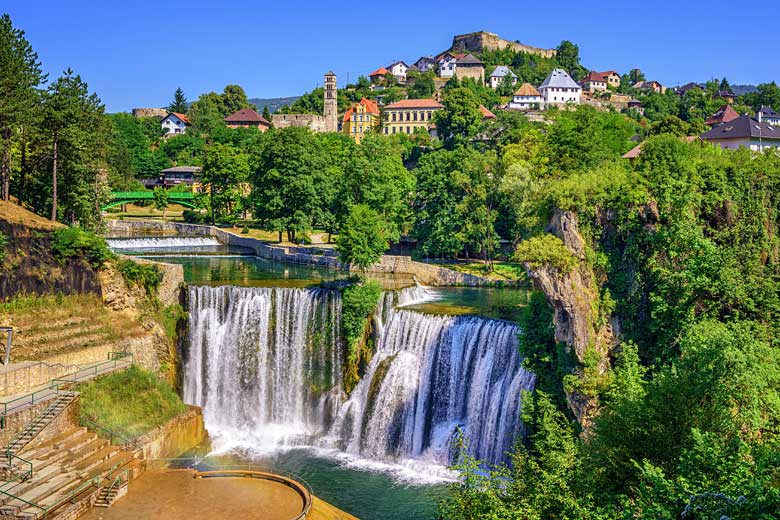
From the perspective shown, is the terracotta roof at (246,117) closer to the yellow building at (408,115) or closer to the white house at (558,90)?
the yellow building at (408,115)

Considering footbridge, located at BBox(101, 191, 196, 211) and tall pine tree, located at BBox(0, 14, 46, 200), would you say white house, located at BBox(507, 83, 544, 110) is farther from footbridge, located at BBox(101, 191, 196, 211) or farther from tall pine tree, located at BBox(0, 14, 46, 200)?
tall pine tree, located at BBox(0, 14, 46, 200)

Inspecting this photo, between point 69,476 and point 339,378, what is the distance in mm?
12337

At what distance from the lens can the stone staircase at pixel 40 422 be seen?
22.6 metres

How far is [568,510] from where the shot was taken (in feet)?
48.5

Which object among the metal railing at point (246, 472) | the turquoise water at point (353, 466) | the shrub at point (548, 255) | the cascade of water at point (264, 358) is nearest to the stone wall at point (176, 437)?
the metal railing at point (246, 472)

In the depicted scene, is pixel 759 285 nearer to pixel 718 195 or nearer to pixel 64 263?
pixel 718 195

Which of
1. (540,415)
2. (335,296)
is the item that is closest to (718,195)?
(540,415)

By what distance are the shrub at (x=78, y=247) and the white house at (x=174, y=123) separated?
8558 cm

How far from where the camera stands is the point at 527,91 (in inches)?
4225

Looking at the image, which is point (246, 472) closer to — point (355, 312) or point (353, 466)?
point (353, 466)

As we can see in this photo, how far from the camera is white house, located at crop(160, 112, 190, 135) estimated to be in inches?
Answer: 4464

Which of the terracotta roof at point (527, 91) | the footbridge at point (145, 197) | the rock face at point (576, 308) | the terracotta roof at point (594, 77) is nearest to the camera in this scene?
the rock face at point (576, 308)

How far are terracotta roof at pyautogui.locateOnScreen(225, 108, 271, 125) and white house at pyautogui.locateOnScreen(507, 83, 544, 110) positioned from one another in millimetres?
36681

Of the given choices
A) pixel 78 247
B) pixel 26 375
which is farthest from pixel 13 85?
pixel 26 375
